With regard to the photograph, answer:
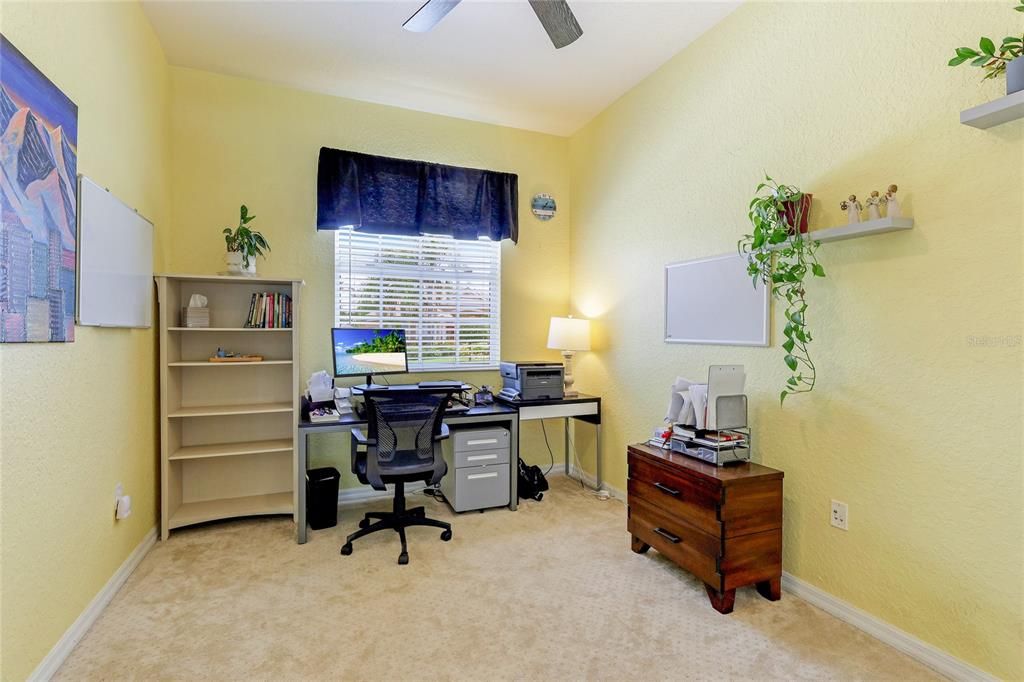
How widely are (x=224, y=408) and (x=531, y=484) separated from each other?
86.1 inches

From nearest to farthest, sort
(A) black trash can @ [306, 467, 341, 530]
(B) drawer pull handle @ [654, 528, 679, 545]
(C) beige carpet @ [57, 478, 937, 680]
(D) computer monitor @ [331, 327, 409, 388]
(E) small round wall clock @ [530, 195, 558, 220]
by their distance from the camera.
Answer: (C) beige carpet @ [57, 478, 937, 680]
(B) drawer pull handle @ [654, 528, 679, 545]
(A) black trash can @ [306, 467, 341, 530]
(D) computer monitor @ [331, 327, 409, 388]
(E) small round wall clock @ [530, 195, 558, 220]

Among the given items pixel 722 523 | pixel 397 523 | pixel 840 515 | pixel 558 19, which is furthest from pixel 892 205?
pixel 397 523

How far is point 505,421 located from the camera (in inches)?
138

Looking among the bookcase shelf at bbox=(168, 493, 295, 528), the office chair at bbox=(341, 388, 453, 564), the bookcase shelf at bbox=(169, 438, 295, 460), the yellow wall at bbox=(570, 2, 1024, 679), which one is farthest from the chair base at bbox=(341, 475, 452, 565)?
the yellow wall at bbox=(570, 2, 1024, 679)

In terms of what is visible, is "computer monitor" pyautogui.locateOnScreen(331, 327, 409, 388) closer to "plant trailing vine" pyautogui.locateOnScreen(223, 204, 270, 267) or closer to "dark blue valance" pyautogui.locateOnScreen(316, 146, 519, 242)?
"plant trailing vine" pyautogui.locateOnScreen(223, 204, 270, 267)

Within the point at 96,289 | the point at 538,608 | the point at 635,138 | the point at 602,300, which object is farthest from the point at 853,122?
the point at 96,289

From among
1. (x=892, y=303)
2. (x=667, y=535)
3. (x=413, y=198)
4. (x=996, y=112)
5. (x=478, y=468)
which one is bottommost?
(x=667, y=535)

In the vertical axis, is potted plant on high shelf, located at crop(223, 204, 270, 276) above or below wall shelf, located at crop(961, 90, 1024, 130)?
below

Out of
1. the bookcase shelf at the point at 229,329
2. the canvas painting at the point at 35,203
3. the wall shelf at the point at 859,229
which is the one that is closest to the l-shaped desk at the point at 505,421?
the bookcase shelf at the point at 229,329

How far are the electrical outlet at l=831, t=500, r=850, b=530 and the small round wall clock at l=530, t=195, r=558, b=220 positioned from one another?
9.80 feet

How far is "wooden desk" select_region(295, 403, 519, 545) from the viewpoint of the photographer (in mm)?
2879

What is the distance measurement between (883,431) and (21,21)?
3.52 m

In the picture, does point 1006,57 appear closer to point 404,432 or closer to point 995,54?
point 995,54

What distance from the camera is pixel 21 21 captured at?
1.62 meters
